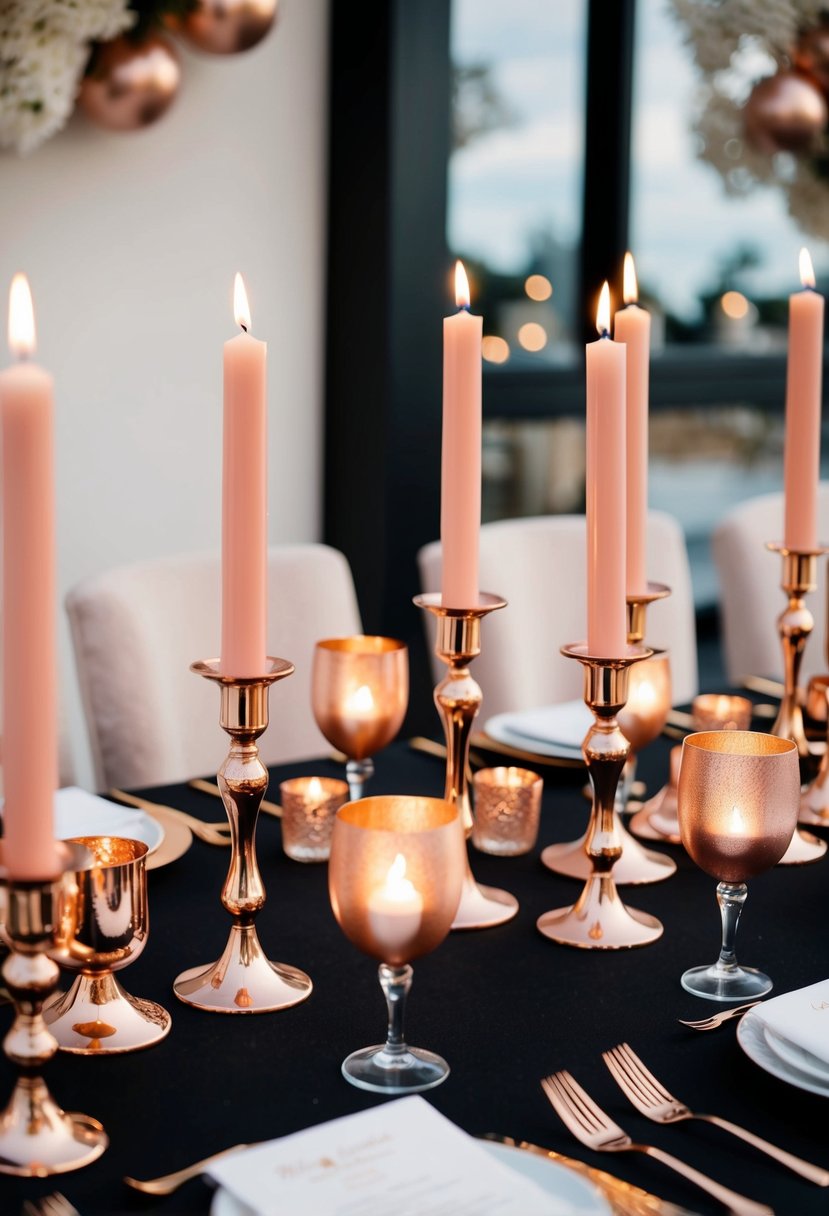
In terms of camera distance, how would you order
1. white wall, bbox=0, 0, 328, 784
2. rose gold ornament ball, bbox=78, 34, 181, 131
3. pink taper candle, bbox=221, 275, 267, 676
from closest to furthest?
1. pink taper candle, bbox=221, 275, 267, 676
2. rose gold ornament ball, bbox=78, 34, 181, 131
3. white wall, bbox=0, 0, 328, 784

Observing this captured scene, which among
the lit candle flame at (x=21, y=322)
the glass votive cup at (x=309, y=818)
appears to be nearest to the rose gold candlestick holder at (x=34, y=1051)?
the lit candle flame at (x=21, y=322)

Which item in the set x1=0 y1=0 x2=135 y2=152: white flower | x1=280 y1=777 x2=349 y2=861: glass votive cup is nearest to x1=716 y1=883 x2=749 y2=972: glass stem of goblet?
x1=280 y1=777 x2=349 y2=861: glass votive cup

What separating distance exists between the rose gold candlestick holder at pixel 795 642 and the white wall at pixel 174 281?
1.52 m

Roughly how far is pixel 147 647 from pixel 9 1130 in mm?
980

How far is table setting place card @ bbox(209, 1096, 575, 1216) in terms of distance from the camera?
2.29 feet

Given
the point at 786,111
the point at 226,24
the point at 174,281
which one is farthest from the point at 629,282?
the point at 786,111

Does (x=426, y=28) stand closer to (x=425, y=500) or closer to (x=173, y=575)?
(x=425, y=500)

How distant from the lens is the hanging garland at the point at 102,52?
225 centimetres

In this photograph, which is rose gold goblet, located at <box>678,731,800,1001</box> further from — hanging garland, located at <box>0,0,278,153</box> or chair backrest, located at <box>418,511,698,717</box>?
hanging garland, located at <box>0,0,278,153</box>

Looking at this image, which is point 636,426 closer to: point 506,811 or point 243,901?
point 506,811

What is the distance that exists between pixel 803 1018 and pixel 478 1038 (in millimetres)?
199

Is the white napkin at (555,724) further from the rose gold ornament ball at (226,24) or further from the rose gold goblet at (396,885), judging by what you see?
the rose gold ornament ball at (226,24)

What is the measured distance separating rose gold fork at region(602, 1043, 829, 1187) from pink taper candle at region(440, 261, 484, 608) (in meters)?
0.35

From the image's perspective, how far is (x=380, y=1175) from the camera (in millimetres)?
722
